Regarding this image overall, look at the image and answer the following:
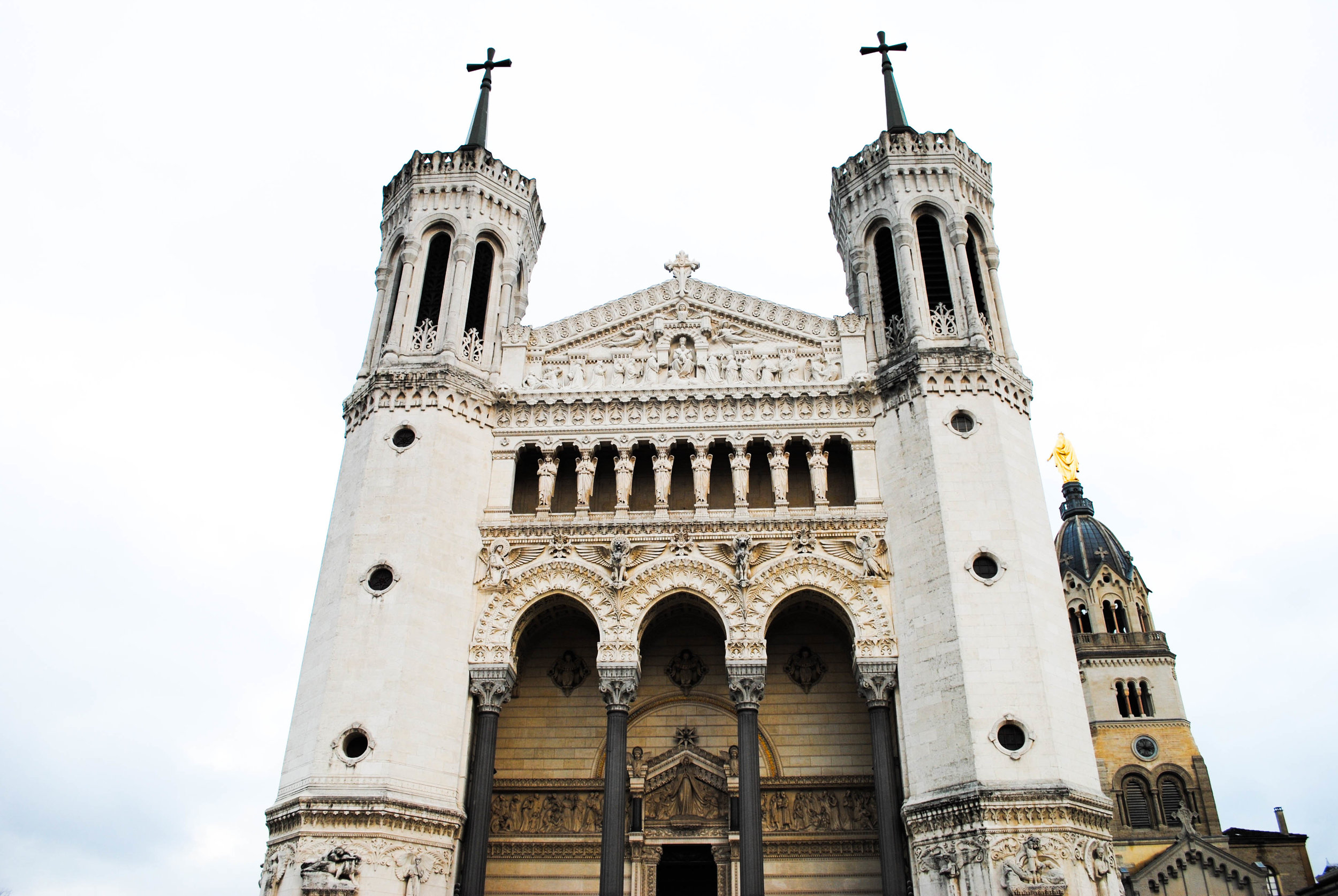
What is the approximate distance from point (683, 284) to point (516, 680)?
11179 mm

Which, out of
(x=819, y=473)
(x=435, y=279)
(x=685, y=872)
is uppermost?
(x=435, y=279)

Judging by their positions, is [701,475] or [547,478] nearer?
[701,475]

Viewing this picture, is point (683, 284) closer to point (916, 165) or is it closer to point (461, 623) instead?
point (916, 165)

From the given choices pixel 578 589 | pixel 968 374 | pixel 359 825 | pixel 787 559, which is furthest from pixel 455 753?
pixel 968 374

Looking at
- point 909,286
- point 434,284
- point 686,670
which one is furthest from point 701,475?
point 434,284

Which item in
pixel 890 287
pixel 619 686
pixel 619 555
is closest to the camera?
pixel 619 686

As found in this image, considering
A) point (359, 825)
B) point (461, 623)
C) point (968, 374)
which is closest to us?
point (359, 825)

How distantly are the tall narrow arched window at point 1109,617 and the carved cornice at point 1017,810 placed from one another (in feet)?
167

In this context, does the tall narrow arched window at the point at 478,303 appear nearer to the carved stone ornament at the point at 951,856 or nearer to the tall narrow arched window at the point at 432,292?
the tall narrow arched window at the point at 432,292

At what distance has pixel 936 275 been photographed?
26531 mm

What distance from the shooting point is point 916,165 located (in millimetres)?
27531

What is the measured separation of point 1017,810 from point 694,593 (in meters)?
7.71

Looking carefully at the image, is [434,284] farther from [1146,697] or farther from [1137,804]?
[1146,697]

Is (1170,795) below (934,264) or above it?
below
